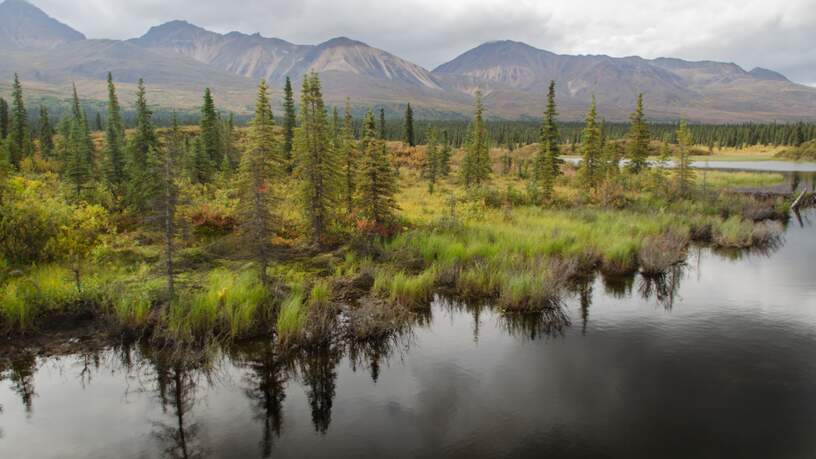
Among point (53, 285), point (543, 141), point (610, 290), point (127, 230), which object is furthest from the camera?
point (543, 141)

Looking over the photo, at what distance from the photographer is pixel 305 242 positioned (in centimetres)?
2397

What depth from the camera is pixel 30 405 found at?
11406 millimetres

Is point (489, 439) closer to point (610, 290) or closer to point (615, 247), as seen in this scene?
point (610, 290)

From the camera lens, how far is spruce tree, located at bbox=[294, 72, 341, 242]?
24203 mm

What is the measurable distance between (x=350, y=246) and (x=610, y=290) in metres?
11.3

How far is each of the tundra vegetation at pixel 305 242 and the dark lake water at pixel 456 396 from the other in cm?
128

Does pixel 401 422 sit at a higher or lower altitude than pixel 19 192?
lower

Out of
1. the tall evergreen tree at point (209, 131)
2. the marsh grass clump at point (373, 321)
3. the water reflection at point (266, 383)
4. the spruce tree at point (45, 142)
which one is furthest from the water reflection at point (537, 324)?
the spruce tree at point (45, 142)

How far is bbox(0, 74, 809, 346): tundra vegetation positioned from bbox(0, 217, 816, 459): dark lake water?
1.28 metres

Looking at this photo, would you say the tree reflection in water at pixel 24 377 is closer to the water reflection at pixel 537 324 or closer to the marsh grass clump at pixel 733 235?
the water reflection at pixel 537 324

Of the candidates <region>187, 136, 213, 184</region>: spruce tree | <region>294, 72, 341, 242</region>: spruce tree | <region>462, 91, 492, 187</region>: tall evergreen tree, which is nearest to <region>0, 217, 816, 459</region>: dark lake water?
<region>294, 72, 341, 242</region>: spruce tree

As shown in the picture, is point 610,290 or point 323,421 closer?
point 323,421

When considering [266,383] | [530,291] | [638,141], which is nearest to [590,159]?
[638,141]

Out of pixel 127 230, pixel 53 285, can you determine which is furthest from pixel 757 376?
pixel 127 230
